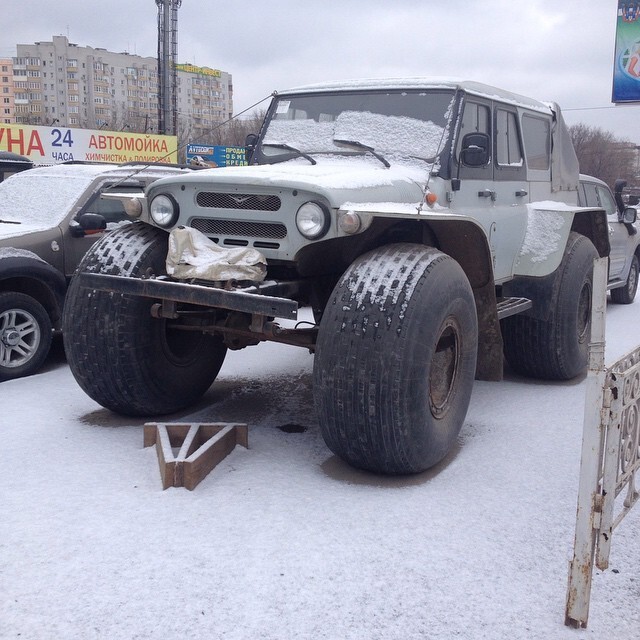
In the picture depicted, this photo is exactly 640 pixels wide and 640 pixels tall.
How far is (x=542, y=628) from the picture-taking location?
292 cm

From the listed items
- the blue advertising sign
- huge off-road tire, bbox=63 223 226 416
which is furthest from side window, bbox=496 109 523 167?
the blue advertising sign

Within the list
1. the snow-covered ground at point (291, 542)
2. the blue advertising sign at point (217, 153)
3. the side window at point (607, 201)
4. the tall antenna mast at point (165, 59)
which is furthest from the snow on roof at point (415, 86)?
the blue advertising sign at point (217, 153)

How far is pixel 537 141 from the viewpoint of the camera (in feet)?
21.8

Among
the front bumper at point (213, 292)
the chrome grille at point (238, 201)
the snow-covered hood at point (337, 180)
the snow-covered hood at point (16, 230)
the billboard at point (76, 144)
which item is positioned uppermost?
the billboard at point (76, 144)

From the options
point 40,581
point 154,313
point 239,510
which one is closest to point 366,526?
point 239,510

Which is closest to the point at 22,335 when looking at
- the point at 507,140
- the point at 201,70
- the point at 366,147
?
the point at 366,147

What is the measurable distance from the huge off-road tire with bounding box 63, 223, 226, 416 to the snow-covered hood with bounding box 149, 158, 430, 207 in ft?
1.34

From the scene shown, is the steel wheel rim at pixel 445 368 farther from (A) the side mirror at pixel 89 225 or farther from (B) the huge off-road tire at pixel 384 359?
(A) the side mirror at pixel 89 225

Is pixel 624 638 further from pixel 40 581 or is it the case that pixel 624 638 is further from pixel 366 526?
pixel 40 581

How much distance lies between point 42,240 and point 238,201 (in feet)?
10.00

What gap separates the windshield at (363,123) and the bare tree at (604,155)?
200ft

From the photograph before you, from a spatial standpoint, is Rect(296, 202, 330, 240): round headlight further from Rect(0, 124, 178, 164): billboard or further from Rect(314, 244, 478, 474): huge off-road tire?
Rect(0, 124, 178, 164): billboard

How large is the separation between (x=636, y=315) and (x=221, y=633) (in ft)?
30.0

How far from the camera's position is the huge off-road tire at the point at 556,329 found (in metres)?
6.43
